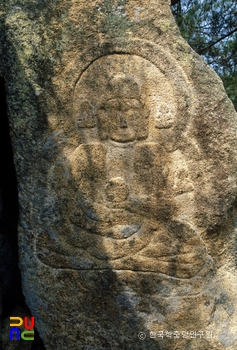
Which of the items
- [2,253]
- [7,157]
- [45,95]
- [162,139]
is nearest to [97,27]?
[45,95]

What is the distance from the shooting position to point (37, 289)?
162cm

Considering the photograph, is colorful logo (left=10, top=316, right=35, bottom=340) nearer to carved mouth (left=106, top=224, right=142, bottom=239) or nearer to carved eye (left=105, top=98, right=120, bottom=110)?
carved mouth (left=106, top=224, right=142, bottom=239)

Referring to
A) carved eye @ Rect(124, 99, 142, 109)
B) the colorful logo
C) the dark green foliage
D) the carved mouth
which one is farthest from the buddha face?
the dark green foliage

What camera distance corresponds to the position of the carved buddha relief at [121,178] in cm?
157

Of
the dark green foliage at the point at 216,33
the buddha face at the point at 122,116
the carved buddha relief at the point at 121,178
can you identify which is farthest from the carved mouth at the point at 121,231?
the dark green foliage at the point at 216,33

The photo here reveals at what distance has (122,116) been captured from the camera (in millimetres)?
1581

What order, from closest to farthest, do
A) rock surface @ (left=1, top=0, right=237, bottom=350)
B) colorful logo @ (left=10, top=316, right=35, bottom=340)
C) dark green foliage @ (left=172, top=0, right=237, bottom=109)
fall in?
rock surface @ (left=1, top=0, right=237, bottom=350) < colorful logo @ (left=10, top=316, right=35, bottom=340) < dark green foliage @ (left=172, top=0, right=237, bottom=109)

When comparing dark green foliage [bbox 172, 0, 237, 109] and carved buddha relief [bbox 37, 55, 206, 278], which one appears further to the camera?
dark green foliage [bbox 172, 0, 237, 109]

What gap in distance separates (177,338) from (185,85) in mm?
901

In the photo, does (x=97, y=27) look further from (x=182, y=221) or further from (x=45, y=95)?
(x=182, y=221)

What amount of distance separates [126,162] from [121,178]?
0.20 ft

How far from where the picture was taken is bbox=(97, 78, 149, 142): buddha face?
1.57m

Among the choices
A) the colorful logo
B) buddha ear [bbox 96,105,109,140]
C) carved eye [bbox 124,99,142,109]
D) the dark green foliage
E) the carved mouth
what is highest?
the dark green foliage

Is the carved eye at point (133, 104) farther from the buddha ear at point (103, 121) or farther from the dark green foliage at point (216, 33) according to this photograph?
the dark green foliage at point (216, 33)
